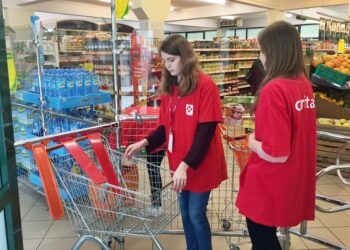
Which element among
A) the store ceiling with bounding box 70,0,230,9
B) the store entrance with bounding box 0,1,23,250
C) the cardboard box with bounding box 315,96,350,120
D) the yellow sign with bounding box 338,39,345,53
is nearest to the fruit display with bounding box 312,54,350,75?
the cardboard box with bounding box 315,96,350,120

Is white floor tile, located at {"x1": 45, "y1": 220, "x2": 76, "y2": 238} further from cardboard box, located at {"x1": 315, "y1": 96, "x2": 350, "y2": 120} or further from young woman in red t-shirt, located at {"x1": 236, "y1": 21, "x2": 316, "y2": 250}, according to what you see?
cardboard box, located at {"x1": 315, "y1": 96, "x2": 350, "y2": 120}

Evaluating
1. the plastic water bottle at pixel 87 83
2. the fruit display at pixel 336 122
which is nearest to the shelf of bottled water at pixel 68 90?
the plastic water bottle at pixel 87 83

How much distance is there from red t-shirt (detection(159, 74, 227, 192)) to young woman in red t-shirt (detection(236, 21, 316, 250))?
1.11 ft

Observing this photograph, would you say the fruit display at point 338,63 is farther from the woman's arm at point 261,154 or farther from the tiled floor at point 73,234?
the woman's arm at point 261,154

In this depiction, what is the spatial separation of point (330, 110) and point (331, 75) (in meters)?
0.57

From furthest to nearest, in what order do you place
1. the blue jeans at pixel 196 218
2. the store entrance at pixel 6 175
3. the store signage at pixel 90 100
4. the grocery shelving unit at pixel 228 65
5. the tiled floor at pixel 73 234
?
the grocery shelving unit at pixel 228 65 → the store signage at pixel 90 100 → the tiled floor at pixel 73 234 → the blue jeans at pixel 196 218 → the store entrance at pixel 6 175

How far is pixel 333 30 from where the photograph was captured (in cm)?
741

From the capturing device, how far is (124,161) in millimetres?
2414

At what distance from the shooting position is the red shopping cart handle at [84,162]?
1.74 metres

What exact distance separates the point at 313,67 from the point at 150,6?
3.04 m

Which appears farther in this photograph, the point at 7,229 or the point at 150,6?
the point at 150,6

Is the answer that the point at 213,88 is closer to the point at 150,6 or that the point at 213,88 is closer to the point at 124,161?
the point at 124,161

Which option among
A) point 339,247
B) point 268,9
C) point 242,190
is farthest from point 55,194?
point 268,9

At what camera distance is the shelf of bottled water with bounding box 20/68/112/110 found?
321cm
